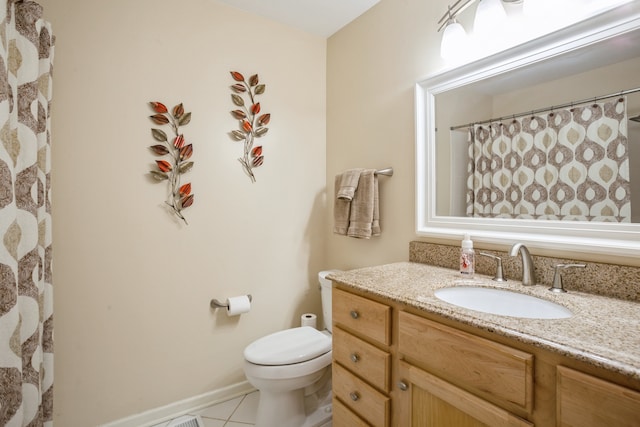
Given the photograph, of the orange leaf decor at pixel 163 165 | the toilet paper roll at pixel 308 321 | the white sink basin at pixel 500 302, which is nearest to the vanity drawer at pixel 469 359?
the white sink basin at pixel 500 302

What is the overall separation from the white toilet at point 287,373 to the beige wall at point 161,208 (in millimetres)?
408

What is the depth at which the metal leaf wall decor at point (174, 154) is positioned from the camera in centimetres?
157

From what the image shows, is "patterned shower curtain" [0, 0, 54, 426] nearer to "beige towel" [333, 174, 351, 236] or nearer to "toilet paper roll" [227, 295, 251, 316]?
"toilet paper roll" [227, 295, 251, 316]

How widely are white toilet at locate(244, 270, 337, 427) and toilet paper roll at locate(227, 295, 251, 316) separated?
252 millimetres

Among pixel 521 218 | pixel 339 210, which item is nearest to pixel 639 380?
pixel 521 218

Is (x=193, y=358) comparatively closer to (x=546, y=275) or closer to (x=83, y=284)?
(x=83, y=284)

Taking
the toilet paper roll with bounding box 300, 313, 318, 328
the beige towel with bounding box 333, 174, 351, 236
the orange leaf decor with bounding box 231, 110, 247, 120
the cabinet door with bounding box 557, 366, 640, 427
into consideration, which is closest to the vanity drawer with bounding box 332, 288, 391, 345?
the cabinet door with bounding box 557, 366, 640, 427

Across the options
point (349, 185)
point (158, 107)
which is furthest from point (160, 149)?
point (349, 185)

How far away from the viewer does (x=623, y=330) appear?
69 cm

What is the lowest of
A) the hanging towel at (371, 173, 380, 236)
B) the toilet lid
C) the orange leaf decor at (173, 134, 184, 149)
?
the toilet lid

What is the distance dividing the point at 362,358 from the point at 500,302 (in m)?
0.53

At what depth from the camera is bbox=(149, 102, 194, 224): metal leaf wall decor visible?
61.7 inches

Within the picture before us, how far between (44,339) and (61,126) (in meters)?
0.92

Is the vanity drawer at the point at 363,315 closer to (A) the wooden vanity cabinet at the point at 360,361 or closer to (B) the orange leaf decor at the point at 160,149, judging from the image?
(A) the wooden vanity cabinet at the point at 360,361
